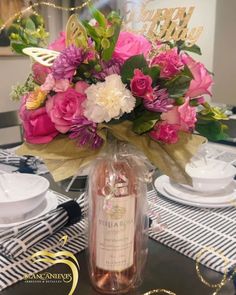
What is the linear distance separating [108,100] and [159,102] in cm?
8

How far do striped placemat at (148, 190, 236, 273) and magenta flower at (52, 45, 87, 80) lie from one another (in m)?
0.41

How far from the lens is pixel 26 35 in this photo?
0.59m

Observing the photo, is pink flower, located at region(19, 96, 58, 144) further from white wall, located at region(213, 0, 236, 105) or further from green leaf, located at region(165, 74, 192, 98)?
white wall, located at region(213, 0, 236, 105)

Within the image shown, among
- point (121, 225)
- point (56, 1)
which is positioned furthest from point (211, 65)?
point (121, 225)

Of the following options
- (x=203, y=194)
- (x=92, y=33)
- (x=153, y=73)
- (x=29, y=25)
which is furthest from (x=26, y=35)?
(x=203, y=194)

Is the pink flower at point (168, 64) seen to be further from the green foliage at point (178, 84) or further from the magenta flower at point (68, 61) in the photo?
the magenta flower at point (68, 61)

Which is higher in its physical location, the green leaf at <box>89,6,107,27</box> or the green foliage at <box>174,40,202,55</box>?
the green leaf at <box>89,6,107,27</box>

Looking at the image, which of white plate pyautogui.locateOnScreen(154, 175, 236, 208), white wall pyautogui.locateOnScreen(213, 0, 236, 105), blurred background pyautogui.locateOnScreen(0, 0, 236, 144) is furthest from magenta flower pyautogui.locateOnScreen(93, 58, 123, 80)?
white wall pyautogui.locateOnScreen(213, 0, 236, 105)

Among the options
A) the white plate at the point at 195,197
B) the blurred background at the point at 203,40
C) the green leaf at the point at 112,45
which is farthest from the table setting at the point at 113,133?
the blurred background at the point at 203,40

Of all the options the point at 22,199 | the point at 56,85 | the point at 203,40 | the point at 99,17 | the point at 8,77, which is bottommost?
the point at 8,77

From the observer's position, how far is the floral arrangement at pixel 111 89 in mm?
519

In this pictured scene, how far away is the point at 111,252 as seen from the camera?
0.58 meters

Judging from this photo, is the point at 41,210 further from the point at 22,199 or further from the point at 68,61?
the point at 68,61

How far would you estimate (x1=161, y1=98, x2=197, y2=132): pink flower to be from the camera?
0.56 metres
